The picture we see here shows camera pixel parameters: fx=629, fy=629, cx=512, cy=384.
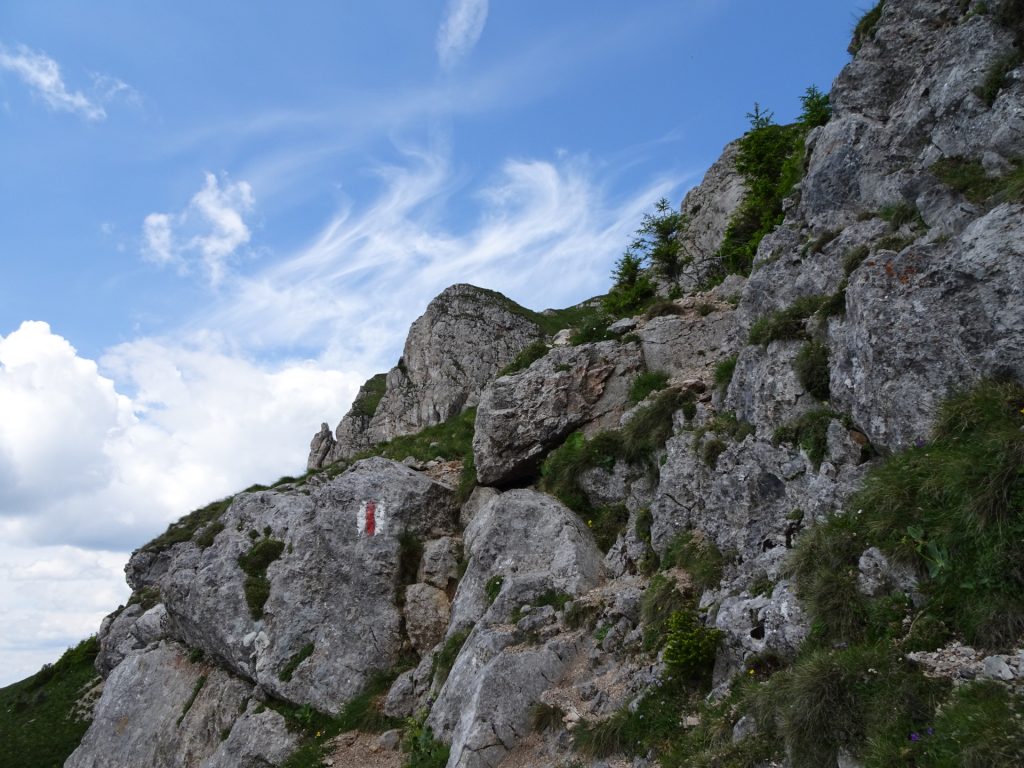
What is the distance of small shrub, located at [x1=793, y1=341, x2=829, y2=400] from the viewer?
13.9 m

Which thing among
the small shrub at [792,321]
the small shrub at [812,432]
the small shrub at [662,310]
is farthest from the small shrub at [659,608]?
the small shrub at [662,310]

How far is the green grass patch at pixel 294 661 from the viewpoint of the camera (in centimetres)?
2102

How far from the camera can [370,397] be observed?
221 feet

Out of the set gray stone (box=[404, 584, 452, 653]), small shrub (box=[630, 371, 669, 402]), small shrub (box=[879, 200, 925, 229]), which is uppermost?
small shrub (box=[879, 200, 925, 229])

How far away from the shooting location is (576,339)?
1051 inches

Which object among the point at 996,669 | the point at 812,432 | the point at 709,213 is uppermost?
the point at 709,213

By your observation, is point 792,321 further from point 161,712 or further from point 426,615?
point 161,712

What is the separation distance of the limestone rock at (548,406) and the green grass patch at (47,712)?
27167 mm

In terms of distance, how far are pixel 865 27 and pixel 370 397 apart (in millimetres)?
54337

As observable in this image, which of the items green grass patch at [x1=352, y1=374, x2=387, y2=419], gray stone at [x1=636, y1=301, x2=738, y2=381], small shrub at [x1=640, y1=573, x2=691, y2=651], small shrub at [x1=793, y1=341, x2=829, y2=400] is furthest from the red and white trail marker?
green grass patch at [x1=352, y1=374, x2=387, y2=419]

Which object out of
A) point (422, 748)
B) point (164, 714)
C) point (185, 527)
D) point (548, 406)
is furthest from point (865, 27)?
point (185, 527)

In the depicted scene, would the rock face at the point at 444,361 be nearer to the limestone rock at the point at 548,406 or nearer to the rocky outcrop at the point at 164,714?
the limestone rock at the point at 548,406

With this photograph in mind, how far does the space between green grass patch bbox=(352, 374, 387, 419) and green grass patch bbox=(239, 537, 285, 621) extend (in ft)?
114

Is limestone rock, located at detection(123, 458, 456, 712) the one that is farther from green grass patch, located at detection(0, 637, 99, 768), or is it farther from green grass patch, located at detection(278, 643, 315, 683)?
green grass patch, located at detection(0, 637, 99, 768)
